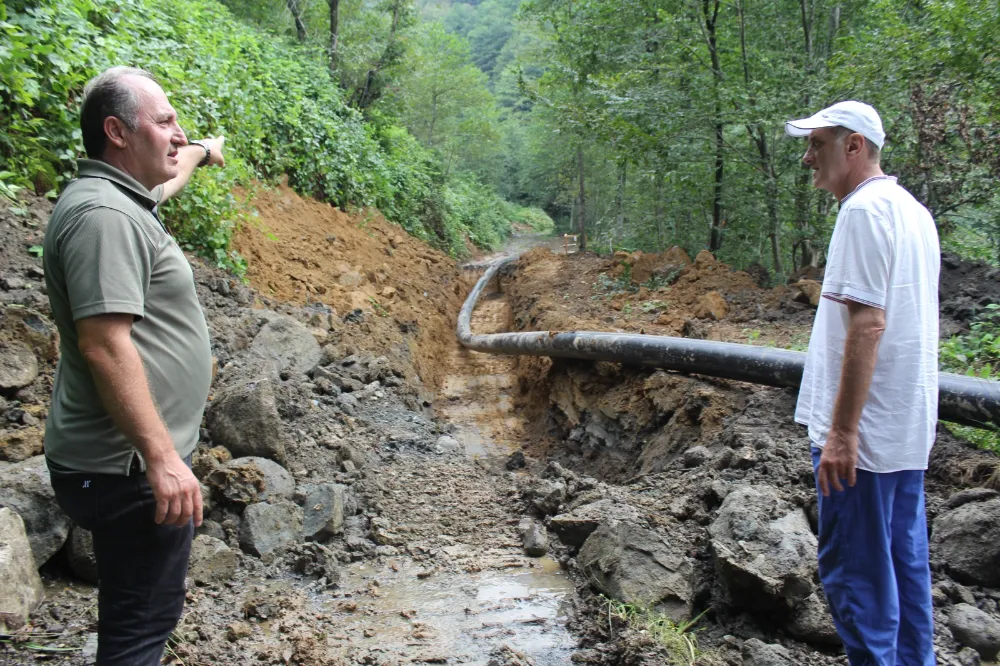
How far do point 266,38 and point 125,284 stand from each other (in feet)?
46.2

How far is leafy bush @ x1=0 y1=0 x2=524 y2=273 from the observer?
4898 mm

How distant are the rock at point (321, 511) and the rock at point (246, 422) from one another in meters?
0.39

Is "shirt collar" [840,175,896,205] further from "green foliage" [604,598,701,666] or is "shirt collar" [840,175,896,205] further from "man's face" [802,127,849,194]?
"green foliage" [604,598,701,666]

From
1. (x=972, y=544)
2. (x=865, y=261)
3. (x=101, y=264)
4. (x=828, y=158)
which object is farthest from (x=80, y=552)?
(x=972, y=544)

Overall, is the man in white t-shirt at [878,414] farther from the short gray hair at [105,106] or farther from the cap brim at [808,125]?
the short gray hair at [105,106]

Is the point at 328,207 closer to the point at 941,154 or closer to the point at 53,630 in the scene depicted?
the point at 941,154

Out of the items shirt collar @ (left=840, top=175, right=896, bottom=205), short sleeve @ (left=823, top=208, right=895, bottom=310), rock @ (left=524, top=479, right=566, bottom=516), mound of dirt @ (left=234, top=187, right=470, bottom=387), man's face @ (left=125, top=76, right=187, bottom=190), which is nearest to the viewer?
man's face @ (left=125, top=76, right=187, bottom=190)

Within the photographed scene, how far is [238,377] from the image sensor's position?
4980 mm

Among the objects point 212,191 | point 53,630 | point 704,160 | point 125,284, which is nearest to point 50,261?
point 125,284

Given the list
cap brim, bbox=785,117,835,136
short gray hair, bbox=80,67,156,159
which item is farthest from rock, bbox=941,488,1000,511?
short gray hair, bbox=80,67,156,159

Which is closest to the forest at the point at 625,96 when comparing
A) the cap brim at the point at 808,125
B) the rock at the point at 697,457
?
the rock at the point at 697,457

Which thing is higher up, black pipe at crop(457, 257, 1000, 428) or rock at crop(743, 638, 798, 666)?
black pipe at crop(457, 257, 1000, 428)

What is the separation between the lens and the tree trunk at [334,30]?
669 inches

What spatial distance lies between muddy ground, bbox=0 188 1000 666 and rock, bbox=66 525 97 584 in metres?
0.01
